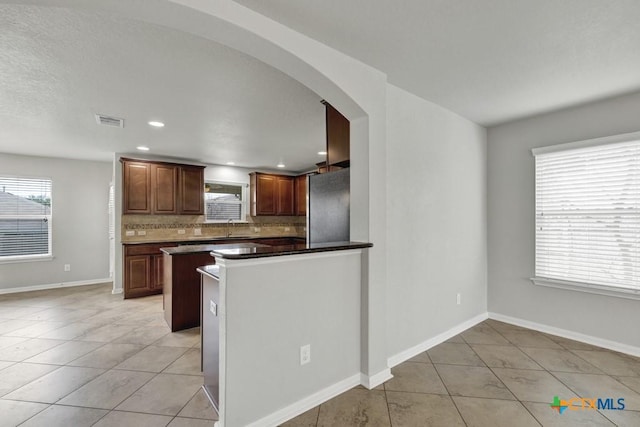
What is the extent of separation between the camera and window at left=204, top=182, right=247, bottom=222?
20.6 feet

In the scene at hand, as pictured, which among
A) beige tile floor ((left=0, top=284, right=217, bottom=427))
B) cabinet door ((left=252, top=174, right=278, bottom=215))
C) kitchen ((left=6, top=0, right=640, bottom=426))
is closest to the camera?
kitchen ((left=6, top=0, right=640, bottom=426))

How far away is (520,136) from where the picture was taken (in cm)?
350

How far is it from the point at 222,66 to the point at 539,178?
11.4 feet

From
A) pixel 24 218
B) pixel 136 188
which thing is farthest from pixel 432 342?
pixel 24 218

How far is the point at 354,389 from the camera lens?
2.23m

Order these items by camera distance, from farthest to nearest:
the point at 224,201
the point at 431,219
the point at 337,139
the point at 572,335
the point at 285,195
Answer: the point at 285,195 < the point at 224,201 < the point at 572,335 < the point at 431,219 < the point at 337,139

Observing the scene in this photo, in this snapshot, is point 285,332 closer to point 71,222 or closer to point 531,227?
point 531,227

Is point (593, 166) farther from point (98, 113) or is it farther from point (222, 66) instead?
point (98, 113)

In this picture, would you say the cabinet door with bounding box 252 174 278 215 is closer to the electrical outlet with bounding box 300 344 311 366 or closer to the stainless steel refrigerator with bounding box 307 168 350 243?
the stainless steel refrigerator with bounding box 307 168 350 243

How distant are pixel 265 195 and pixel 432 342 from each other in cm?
474

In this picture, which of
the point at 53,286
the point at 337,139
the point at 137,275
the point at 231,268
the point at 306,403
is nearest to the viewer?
the point at 231,268

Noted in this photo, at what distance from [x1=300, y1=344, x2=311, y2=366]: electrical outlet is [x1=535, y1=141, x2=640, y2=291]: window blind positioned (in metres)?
2.87

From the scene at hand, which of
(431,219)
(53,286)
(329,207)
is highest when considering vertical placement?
(329,207)

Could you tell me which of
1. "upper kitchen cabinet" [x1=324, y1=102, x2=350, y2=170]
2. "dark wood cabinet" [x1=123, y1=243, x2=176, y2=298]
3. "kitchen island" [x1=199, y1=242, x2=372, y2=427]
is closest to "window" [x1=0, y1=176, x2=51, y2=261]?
"dark wood cabinet" [x1=123, y1=243, x2=176, y2=298]
